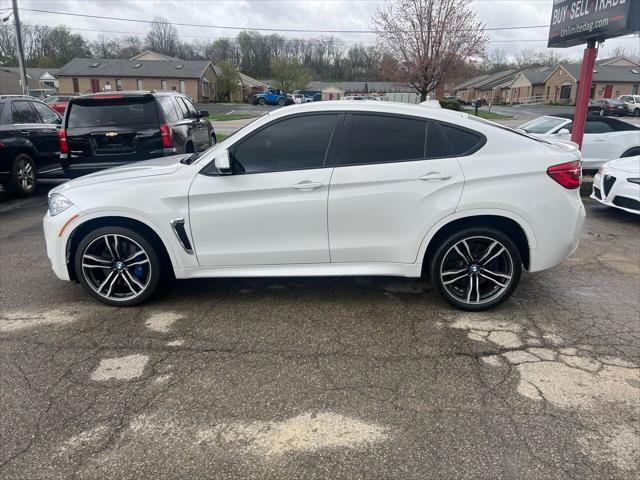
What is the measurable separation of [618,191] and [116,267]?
712cm

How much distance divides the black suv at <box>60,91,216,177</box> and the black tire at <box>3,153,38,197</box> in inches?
74.3

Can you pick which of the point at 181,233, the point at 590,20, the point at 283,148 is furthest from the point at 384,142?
the point at 590,20

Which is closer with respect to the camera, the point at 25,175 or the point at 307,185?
the point at 307,185

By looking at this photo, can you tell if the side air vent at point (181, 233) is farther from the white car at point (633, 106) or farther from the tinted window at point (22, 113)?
the white car at point (633, 106)

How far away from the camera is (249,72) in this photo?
107 metres

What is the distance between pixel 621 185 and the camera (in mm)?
7234

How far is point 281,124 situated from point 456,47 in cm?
2469

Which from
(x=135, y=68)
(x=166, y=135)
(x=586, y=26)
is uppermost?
(x=135, y=68)

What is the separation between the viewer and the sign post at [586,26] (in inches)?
331

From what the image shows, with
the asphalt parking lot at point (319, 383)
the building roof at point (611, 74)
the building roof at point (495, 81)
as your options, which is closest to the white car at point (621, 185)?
the asphalt parking lot at point (319, 383)

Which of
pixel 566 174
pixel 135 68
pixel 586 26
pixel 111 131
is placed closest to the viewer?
pixel 566 174

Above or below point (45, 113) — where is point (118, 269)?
below

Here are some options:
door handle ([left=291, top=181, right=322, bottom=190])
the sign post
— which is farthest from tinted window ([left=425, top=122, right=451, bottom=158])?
the sign post

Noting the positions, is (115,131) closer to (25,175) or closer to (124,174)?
(25,175)
